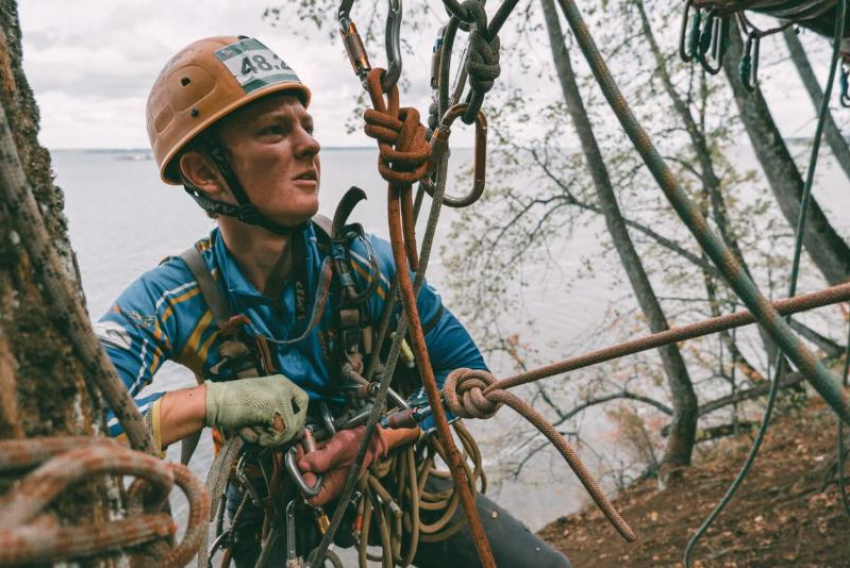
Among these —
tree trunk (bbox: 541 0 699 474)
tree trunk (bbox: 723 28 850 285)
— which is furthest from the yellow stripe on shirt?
tree trunk (bbox: 541 0 699 474)

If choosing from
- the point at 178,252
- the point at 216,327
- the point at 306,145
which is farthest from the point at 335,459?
the point at 178,252

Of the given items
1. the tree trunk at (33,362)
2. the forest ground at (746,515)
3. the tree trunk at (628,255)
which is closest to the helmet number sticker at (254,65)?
the tree trunk at (33,362)

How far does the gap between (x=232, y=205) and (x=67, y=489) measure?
1.57 metres

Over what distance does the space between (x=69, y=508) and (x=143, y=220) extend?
4690 centimetres

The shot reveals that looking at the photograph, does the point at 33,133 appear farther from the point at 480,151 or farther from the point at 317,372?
the point at 317,372

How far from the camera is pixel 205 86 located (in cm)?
196

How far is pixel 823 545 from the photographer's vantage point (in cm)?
361

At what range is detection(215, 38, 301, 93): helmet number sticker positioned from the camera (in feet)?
6.42

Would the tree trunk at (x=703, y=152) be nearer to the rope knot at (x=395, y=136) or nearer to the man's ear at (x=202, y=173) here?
the man's ear at (x=202, y=173)

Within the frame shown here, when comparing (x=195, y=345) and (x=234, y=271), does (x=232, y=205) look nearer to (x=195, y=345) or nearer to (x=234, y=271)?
(x=234, y=271)

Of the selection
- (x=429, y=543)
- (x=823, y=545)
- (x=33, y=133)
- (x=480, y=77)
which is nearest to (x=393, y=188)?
(x=480, y=77)

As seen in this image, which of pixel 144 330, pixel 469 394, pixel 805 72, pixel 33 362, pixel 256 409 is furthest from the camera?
pixel 805 72

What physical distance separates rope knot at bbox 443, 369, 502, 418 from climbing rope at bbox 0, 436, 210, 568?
28.7 inches

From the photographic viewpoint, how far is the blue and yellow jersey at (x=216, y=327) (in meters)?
1.67
